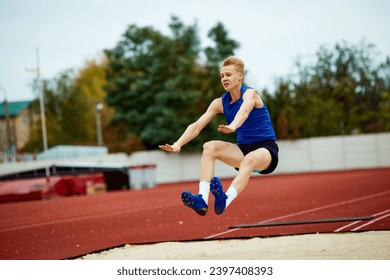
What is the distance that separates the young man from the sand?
0.96 meters

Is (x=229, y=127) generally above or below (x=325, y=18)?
below

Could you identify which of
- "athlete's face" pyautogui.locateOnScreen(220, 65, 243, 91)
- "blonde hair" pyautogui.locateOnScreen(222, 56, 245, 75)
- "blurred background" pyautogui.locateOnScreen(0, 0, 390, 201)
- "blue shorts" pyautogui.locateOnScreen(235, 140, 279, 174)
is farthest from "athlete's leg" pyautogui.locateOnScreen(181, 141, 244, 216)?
"blurred background" pyautogui.locateOnScreen(0, 0, 390, 201)

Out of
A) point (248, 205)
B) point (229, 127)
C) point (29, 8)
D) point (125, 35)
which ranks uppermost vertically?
point (125, 35)

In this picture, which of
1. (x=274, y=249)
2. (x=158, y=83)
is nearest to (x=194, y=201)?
(x=274, y=249)

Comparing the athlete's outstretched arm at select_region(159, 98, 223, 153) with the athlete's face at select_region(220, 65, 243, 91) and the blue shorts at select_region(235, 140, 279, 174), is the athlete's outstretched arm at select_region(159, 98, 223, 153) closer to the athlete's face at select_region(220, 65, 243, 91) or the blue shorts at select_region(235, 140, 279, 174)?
the athlete's face at select_region(220, 65, 243, 91)

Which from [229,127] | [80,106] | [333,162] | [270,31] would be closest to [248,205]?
[270,31]

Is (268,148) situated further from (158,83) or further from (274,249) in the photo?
(158,83)

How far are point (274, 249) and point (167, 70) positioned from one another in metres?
25.1

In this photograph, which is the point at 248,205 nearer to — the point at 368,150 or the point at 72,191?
the point at 72,191

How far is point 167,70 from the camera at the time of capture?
31.3 metres

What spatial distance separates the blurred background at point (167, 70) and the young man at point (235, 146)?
10.3 feet

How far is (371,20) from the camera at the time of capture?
28.3 ft

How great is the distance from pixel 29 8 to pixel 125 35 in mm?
24755

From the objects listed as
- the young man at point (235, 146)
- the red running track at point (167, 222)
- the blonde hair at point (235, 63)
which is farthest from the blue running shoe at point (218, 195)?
the red running track at point (167, 222)
